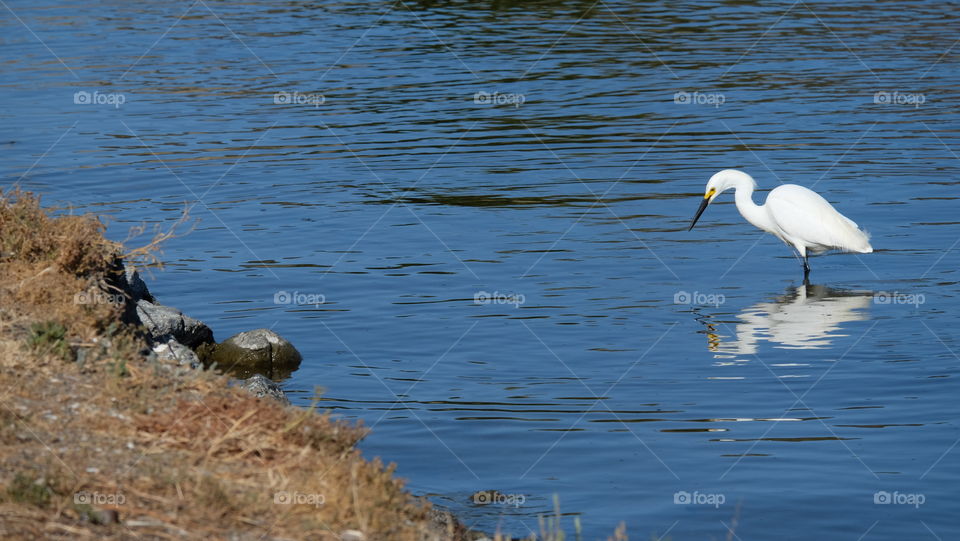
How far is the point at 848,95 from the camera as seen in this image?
982 inches

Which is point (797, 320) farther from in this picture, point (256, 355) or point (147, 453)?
point (147, 453)

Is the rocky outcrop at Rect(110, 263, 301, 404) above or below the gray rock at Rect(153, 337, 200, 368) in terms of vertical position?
above

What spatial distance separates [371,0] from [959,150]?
22.6 m

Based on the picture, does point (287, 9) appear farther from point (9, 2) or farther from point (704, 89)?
point (704, 89)

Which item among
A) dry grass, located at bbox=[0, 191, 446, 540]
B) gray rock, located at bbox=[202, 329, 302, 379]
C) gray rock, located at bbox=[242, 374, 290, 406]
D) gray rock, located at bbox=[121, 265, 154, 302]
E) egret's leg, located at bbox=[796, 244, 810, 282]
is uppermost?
egret's leg, located at bbox=[796, 244, 810, 282]

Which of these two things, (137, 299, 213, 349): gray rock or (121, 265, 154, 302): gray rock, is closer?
(121, 265, 154, 302): gray rock

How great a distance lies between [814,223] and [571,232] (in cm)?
339

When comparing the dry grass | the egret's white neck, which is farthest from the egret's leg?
the dry grass

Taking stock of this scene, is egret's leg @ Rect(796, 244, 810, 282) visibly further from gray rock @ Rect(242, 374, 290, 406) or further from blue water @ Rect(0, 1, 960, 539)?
gray rock @ Rect(242, 374, 290, 406)

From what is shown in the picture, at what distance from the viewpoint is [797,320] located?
1370 cm

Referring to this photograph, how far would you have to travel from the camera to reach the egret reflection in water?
1291 centimetres

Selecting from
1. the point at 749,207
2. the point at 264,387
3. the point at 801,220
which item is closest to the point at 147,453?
the point at 264,387

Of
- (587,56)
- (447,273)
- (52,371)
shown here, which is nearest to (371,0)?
(587,56)

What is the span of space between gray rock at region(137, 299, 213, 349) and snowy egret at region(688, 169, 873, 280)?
Result: 22.9ft
